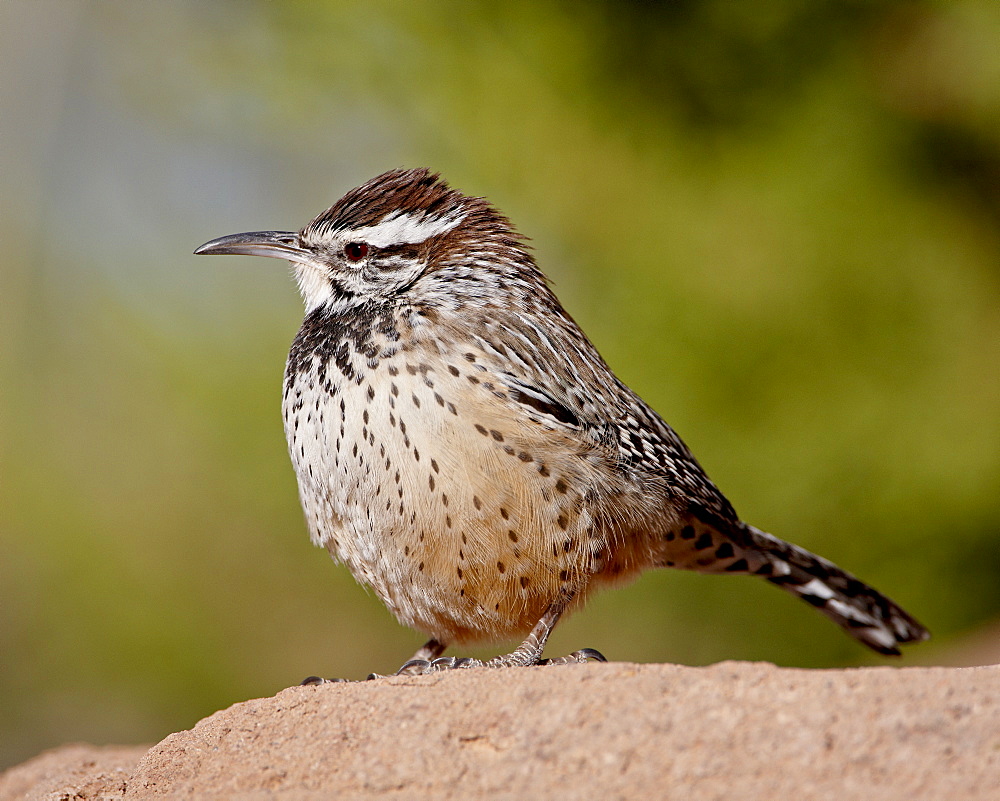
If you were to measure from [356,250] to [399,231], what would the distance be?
165 mm

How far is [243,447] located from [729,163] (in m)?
3.56

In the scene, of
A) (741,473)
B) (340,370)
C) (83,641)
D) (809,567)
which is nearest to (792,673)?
(340,370)

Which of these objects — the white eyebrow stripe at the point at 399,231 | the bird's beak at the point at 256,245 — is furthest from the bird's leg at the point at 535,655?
the bird's beak at the point at 256,245

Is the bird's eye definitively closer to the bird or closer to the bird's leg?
the bird

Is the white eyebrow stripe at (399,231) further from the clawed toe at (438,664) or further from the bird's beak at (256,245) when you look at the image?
the clawed toe at (438,664)

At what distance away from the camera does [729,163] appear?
6.01 m

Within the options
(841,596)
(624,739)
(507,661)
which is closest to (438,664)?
(507,661)

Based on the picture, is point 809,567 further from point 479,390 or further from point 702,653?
point 702,653

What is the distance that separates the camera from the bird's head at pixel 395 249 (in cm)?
340

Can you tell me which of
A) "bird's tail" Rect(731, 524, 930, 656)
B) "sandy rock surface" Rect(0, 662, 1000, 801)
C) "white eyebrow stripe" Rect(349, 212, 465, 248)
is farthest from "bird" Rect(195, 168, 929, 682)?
"sandy rock surface" Rect(0, 662, 1000, 801)

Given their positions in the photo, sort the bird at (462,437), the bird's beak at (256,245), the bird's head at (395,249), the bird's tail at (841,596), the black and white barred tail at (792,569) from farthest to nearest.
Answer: the bird's tail at (841,596) < the black and white barred tail at (792,569) < the bird's beak at (256,245) < the bird's head at (395,249) < the bird at (462,437)

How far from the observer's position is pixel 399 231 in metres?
3.43

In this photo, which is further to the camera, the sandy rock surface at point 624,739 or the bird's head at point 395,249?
the bird's head at point 395,249

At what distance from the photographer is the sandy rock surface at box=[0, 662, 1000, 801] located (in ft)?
6.06
